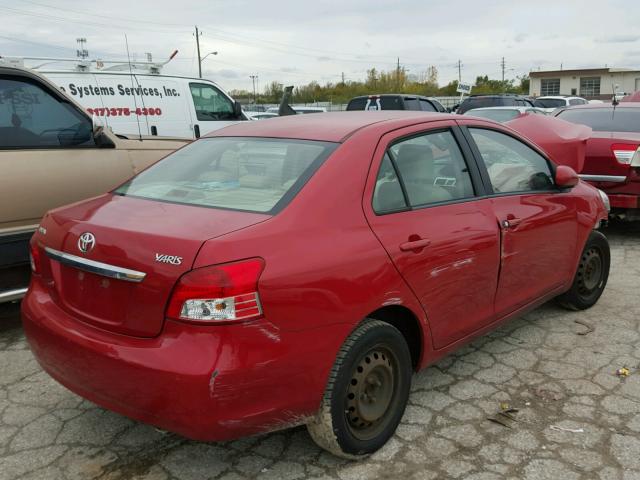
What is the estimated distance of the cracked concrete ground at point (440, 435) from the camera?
2662 mm

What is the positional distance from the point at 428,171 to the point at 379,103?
11.9m

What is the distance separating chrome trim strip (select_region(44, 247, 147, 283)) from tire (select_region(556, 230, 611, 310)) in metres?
3.36

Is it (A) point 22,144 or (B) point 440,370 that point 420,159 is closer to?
(B) point 440,370

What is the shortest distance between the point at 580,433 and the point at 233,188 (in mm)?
2098

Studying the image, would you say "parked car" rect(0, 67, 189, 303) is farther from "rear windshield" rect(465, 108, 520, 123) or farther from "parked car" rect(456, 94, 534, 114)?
"parked car" rect(456, 94, 534, 114)

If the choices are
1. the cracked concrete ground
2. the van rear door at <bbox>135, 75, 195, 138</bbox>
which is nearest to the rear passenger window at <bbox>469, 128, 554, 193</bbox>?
the cracked concrete ground

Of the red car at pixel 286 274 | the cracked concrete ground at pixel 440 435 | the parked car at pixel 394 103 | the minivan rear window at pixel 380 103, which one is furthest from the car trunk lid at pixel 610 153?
the minivan rear window at pixel 380 103

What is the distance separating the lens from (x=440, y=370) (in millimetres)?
3646

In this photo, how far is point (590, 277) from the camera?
15.1 feet

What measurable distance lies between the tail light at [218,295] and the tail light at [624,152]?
5.72 m

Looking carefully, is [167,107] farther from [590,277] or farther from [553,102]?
[553,102]

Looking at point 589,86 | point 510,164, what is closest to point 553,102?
point 510,164

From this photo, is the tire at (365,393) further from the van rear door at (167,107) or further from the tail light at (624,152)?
the van rear door at (167,107)

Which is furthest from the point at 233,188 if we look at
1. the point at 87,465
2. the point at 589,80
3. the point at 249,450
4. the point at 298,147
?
the point at 589,80
